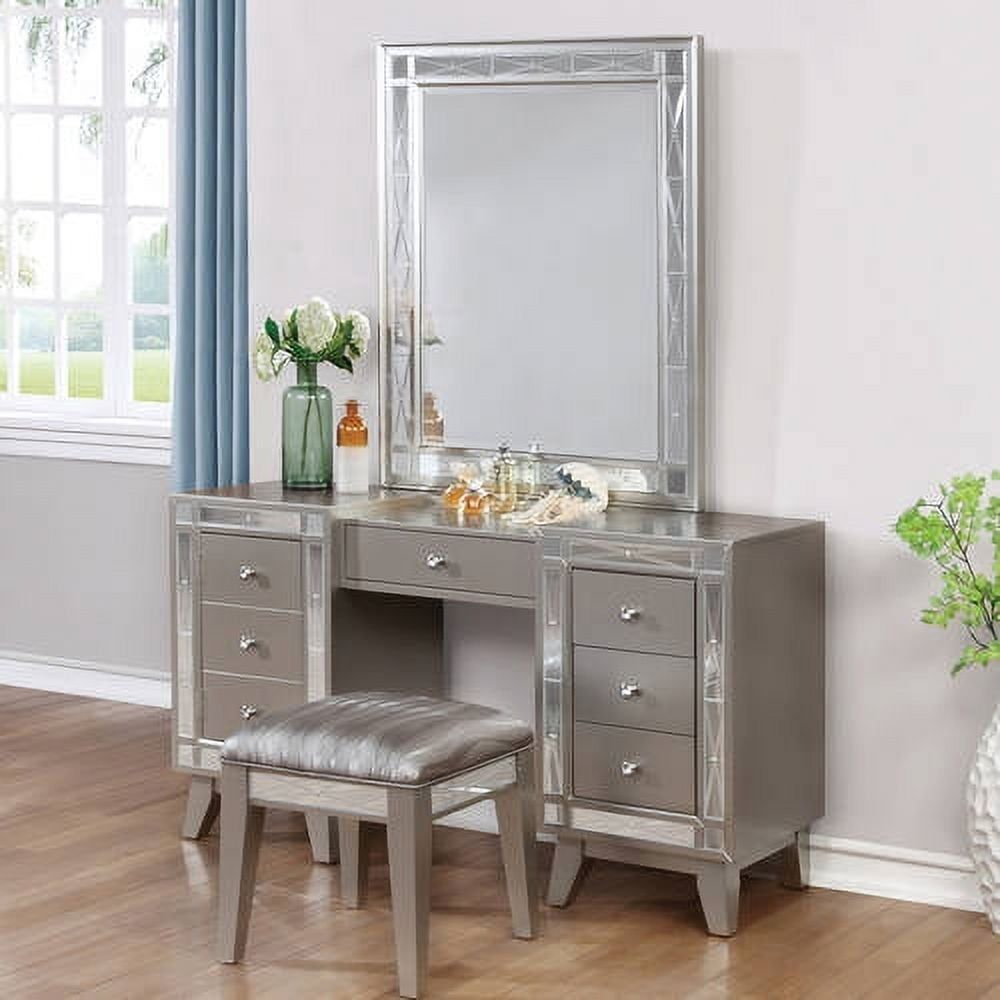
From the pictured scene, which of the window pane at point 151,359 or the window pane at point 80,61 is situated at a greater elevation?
the window pane at point 80,61

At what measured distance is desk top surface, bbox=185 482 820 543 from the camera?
3645mm

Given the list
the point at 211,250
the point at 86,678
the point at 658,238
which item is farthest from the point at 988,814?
the point at 86,678

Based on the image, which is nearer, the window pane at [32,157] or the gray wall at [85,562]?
the gray wall at [85,562]

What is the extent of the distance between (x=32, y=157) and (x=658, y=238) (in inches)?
96.0

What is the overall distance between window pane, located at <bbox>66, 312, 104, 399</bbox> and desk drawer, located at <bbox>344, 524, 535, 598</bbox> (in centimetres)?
189

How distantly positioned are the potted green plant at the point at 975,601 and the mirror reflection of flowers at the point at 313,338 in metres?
1.27

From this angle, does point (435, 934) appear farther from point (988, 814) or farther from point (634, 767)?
point (988, 814)

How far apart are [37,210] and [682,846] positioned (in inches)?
118

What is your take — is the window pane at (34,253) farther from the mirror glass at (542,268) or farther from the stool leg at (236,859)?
the stool leg at (236,859)

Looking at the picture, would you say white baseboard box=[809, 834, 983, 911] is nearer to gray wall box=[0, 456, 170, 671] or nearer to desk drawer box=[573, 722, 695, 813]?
desk drawer box=[573, 722, 695, 813]

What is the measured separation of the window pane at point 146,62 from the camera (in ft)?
17.7

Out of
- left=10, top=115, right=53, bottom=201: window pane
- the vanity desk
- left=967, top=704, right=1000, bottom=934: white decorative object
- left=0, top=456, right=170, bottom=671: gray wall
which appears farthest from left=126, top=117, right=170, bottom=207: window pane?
left=967, top=704, right=1000, bottom=934: white decorative object

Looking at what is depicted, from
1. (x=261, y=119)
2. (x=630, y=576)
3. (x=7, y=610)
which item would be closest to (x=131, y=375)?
(x=7, y=610)

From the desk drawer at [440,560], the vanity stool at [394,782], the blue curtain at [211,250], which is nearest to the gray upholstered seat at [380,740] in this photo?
the vanity stool at [394,782]
